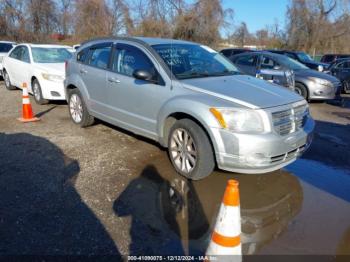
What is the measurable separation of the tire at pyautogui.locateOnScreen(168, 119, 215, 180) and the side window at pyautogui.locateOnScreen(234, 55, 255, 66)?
7960mm

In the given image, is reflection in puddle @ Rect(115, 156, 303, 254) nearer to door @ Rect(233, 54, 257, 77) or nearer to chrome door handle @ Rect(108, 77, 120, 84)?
chrome door handle @ Rect(108, 77, 120, 84)

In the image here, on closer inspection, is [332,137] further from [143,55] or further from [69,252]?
[69,252]

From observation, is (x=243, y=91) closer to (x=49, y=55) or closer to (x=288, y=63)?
(x=49, y=55)

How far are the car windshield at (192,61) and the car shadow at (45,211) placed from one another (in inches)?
78.6

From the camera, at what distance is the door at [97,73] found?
223 inches

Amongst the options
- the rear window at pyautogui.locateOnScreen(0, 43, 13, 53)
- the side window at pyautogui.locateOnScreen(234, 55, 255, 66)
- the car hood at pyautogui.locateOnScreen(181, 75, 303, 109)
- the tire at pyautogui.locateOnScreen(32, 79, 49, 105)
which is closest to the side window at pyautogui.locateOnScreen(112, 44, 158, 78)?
the car hood at pyautogui.locateOnScreen(181, 75, 303, 109)

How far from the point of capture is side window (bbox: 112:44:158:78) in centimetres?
487

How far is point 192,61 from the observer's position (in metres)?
5.07

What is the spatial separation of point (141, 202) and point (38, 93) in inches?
239

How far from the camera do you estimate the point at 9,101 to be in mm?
9258

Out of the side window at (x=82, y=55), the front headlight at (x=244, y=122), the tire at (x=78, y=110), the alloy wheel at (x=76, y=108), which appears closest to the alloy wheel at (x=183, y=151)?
the front headlight at (x=244, y=122)

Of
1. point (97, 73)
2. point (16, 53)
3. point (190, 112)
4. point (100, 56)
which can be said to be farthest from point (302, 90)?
point (16, 53)

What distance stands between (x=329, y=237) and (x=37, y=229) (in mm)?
2811

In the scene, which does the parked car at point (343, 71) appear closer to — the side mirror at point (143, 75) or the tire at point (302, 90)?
the tire at point (302, 90)
